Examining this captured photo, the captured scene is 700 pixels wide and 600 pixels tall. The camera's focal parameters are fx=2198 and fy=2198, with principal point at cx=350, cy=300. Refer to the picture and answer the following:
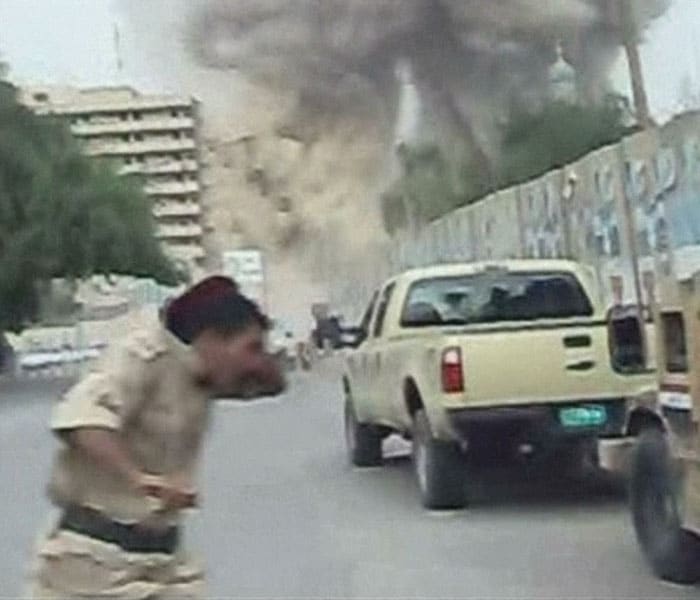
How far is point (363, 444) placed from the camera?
19.4 meters

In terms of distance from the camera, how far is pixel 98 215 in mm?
54531

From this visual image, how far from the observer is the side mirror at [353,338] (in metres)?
18.7

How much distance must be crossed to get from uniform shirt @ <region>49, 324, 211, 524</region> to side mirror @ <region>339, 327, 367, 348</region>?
42.4 feet

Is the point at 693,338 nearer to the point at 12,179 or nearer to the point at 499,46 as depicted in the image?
the point at 12,179

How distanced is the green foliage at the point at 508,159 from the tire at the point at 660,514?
151ft

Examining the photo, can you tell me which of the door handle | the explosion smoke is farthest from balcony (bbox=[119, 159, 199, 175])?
the door handle

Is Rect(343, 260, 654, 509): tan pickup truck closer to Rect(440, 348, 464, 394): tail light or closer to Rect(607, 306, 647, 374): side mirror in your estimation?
Rect(440, 348, 464, 394): tail light

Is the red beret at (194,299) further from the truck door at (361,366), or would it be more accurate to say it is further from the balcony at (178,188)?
the balcony at (178,188)

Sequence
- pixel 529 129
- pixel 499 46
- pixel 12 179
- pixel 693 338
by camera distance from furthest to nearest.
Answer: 1. pixel 499 46
2. pixel 529 129
3. pixel 12 179
4. pixel 693 338

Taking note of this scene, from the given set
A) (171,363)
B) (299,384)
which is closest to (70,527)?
(171,363)

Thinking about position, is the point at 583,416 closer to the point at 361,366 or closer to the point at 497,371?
the point at 497,371

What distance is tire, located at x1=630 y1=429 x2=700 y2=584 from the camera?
10.6 meters

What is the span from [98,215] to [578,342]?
40.8 m

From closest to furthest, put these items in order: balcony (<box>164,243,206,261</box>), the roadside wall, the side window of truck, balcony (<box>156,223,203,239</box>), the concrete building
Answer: the side window of truck
the roadside wall
balcony (<box>164,243,206,261</box>)
the concrete building
balcony (<box>156,223,203,239</box>)
